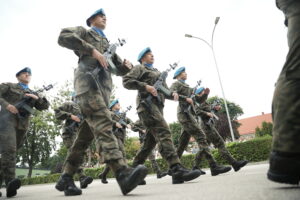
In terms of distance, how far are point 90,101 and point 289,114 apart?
222 cm

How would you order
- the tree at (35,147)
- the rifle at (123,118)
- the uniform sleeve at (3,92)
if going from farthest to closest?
the tree at (35,147) → the rifle at (123,118) → the uniform sleeve at (3,92)

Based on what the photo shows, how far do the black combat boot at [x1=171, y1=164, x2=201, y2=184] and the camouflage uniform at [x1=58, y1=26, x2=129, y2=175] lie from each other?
1.45 m

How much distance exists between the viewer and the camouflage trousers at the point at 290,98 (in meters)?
1.72

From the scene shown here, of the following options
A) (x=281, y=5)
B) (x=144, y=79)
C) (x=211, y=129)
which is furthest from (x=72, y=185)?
(x=211, y=129)

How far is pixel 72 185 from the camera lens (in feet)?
12.4

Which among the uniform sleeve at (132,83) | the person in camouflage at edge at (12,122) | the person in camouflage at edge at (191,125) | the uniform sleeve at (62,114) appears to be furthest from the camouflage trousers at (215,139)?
the person in camouflage at edge at (12,122)

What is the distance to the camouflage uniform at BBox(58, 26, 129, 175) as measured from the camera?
3082 millimetres

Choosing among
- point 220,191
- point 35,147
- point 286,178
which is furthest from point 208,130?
point 35,147

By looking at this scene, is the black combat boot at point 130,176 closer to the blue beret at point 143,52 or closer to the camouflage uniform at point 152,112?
the camouflage uniform at point 152,112

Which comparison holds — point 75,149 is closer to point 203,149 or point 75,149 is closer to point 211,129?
point 203,149

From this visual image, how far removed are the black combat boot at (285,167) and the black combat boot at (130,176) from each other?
4.29ft

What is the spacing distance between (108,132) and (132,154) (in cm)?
6094

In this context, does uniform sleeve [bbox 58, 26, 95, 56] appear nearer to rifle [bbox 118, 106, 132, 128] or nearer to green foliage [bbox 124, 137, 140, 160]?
rifle [bbox 118, 106, 132, 128]

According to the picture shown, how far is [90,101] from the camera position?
3.27 metres
